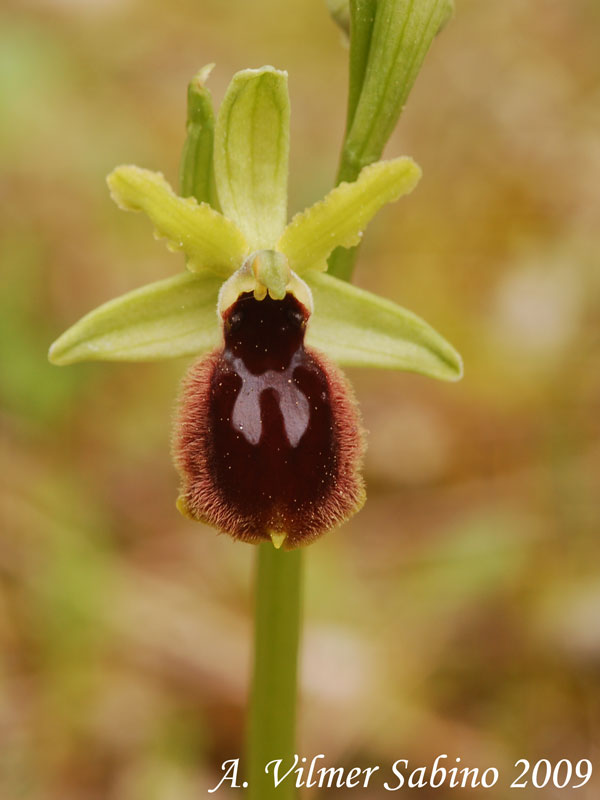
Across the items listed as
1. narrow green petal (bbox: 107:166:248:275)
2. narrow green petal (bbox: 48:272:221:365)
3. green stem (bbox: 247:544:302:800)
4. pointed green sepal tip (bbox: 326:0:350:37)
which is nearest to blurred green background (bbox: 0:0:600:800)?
green stem (bbox: 247:544:302:800)

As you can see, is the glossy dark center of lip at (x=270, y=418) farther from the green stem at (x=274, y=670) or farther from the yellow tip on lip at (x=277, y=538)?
the green stem at (x=274, y=670)

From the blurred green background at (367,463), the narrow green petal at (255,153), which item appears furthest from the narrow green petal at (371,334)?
the blurred green background at (367,463)

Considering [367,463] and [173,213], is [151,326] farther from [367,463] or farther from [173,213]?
[367,463]

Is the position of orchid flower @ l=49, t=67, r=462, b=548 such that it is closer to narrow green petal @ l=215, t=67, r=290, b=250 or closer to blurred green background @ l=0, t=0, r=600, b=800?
narrow green petal @ l=215, t=67, r=290, b=250

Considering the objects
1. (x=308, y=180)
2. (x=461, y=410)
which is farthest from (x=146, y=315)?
(x=308, y=180)

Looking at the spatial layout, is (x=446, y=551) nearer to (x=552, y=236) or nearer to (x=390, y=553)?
(x=390, y=553)
